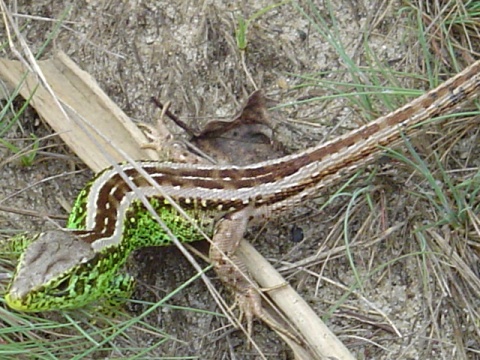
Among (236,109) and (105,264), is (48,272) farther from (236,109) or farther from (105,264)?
(236,109)

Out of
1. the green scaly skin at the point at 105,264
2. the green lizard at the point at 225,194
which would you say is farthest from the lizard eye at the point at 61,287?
the green lizard at the point at 225,194

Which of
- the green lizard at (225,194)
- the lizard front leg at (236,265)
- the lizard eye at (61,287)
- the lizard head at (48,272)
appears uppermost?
the lizard head at (48,272)

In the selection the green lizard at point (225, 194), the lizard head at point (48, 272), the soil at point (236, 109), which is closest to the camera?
the lizard head at point (48, 272)

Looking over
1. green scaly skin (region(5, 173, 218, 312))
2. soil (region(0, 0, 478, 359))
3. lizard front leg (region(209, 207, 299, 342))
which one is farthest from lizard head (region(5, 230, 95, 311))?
lizard front leg (region(209, 207, 299, 342))

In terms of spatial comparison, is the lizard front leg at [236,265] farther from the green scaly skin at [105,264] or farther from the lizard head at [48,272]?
A: the lizard head at [48,272]

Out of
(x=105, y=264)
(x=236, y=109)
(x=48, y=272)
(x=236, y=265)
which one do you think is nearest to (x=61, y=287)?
(x=48, y=272)

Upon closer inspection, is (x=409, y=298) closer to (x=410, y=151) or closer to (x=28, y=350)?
(x=410, y=151)

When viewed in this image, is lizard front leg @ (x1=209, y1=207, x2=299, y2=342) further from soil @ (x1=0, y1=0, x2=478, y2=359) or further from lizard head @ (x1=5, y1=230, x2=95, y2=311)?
lizard head @ (x1=5, y1=230, x2=95, y2=311)
